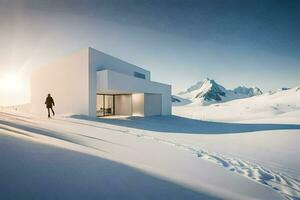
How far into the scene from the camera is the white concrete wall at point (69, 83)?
15695 mm

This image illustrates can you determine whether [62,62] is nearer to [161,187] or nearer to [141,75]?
[141,75]

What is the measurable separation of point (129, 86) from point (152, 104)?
5.51 metres

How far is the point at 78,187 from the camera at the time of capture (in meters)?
2.75

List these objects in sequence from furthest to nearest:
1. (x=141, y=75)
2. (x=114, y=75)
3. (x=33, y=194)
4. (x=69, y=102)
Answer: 1. (x=141, y=75)
2. (x=69, y=102)
3. (x=114, y=75)
4. (x=33, y=194)

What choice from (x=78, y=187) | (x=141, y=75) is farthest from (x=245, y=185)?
(x=141, y=75)

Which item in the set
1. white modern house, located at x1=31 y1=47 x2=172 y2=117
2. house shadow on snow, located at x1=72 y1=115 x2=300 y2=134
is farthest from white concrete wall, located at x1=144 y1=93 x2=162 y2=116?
house shadow on snow, located at x1=72 y1=115 x2=300 y2=134

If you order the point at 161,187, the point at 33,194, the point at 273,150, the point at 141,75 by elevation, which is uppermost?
the point at 141,75

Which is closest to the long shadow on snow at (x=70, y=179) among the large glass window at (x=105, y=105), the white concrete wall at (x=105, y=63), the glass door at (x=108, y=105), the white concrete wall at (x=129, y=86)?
the white concrete wall at (x=129, y=86)

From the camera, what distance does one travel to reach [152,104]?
73.4 feet

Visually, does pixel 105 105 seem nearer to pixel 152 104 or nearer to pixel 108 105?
pixel 108 105

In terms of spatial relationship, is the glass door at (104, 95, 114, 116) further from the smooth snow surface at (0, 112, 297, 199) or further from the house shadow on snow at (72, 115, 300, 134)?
the smooth snow surface at (0, 112, 297, 199)

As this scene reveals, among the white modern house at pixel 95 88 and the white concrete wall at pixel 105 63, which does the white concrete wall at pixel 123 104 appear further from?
the white concrete wall at pixel 105 63

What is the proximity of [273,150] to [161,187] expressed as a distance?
21.7 ft

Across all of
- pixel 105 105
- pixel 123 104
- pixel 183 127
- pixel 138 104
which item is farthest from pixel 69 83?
pixel 183 127
